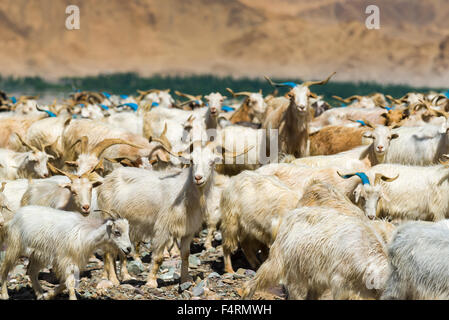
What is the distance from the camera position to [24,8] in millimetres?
47281

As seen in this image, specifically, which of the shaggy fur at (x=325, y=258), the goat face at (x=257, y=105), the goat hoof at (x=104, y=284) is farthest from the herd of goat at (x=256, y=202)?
the goat face at (x=257, y=105)

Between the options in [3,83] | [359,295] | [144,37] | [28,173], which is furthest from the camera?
[144,37]

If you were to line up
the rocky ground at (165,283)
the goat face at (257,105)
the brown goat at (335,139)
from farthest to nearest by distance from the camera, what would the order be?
the goat face at (257,105) < the brown goat at (335,139) < the rocky ground at (165,283)

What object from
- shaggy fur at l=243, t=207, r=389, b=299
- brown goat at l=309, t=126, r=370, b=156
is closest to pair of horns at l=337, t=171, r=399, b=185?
shaggy fur at l=243, t=207, r=389, b=299

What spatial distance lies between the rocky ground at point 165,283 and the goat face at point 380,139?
245 cm

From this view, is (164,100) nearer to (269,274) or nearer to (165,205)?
(165,205)

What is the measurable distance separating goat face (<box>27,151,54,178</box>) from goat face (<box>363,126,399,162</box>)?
4662 millimetres

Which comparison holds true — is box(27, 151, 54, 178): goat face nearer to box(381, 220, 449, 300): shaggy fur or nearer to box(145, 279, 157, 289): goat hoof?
box(145, 279, 157, 289): goat hoof

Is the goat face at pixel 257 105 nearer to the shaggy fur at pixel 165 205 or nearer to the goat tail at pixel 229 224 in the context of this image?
the goat tail at pixel 229 224

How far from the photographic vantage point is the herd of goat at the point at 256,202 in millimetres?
4844

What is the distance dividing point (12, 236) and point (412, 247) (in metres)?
3.87
